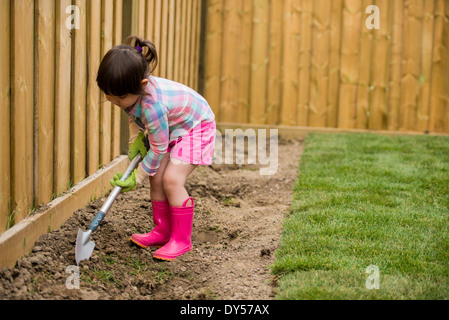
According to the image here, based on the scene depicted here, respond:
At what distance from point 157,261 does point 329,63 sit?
4.34 metres

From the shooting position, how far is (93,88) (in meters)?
3.47

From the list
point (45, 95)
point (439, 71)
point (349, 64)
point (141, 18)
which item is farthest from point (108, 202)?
point (439, 71)

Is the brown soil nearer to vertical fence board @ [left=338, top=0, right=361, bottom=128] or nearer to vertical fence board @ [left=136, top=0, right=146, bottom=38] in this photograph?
vertical fence board @ [left=136, top=0, right=146, bottom=38]

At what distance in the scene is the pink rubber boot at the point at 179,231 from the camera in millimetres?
2865

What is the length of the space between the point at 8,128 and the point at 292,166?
118 inches

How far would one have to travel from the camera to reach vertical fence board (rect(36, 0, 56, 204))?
8.70ft

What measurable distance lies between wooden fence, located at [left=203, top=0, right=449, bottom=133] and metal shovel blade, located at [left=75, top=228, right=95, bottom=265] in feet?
14.0

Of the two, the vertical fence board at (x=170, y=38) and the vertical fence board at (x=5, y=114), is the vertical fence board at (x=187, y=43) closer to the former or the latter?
the vertical fence board at (x=170, y=38)

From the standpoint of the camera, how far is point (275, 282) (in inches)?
95.5

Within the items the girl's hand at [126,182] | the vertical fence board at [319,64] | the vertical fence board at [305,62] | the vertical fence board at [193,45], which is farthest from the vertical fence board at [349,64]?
the girl's hand at [126,182]

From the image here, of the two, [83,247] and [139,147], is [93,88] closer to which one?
[139,147]

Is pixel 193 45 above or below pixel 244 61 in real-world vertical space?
above

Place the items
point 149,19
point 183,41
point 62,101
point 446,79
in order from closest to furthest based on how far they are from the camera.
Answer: point 62,101
point 149,19
point 183,41
point 446,79

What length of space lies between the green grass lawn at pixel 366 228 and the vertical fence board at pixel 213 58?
1799 millimetres
